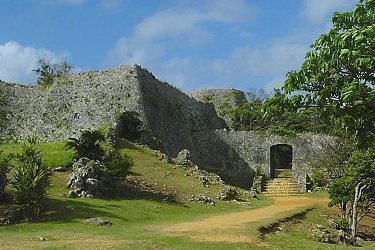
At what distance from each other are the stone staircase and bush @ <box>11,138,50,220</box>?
21.9m

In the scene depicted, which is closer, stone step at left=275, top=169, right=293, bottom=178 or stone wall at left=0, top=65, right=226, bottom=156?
stone wall at left=0, top=65, right=226, bottom=156

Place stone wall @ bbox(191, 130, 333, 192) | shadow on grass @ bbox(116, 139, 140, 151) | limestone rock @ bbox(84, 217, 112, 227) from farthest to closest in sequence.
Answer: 1. stone wall @ bbox(191, 130, 333, 192)
2. shadow on grass @ bbox(116, 139, 140, 151)
3. limestone rock @ bbox(84, 217, 112, 227)

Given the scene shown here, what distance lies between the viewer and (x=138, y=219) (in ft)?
56.3

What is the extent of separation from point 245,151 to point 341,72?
107ft

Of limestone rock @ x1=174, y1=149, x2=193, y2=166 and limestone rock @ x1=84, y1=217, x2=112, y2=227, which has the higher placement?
limestone rock @ x1=174, y1=149, x2=193, y2=166

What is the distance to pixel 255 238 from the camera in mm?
14383

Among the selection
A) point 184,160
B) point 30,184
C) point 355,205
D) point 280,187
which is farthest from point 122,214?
point 280,187

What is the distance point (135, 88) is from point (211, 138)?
29.2ft

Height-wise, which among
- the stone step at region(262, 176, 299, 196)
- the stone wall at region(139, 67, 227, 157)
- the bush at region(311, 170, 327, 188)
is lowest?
the stone step at region(262, 176, 299, 196)

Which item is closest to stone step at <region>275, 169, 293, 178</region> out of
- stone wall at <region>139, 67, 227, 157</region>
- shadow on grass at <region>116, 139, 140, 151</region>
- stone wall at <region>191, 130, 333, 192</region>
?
stone wall at <region>191, 130, 333, 192</region>

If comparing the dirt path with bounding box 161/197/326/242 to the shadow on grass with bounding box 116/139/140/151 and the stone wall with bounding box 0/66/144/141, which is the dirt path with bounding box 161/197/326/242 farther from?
the stone wall with bounding box 0/66/144/141

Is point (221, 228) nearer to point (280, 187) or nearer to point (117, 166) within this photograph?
point (117, 166)

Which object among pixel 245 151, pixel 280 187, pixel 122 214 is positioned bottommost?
pixel 122 214

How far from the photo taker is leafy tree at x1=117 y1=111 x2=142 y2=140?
3391 cm
